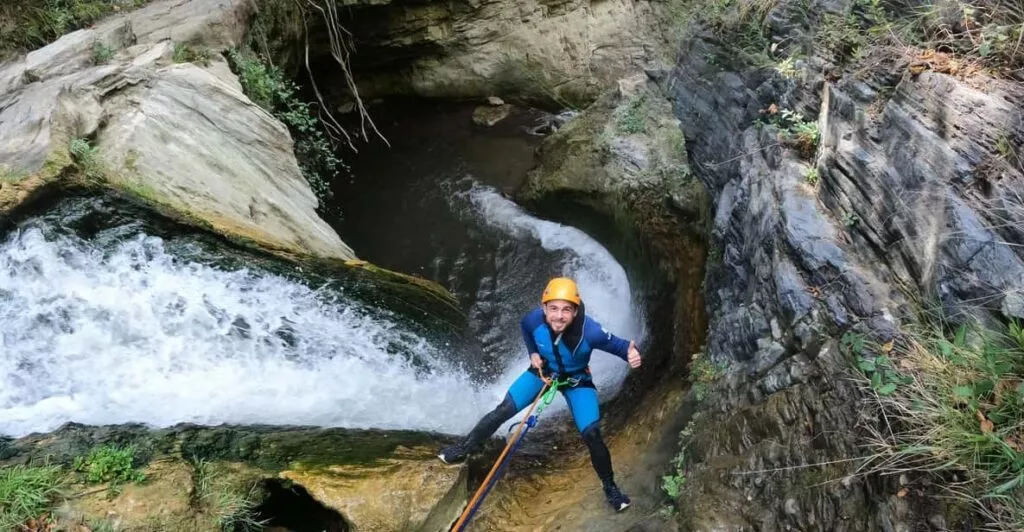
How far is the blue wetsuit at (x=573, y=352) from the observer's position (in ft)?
14.7

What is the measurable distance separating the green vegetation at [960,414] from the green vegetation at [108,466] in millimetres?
4079

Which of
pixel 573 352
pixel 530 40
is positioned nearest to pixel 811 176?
pixel 573 352

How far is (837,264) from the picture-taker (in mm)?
3818

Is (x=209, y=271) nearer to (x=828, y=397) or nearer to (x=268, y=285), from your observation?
(x=268, y=285)

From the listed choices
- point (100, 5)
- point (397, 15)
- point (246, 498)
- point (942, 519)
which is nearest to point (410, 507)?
point (246, 498)

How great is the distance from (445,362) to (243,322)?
1.88 m

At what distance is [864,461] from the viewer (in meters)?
3.02

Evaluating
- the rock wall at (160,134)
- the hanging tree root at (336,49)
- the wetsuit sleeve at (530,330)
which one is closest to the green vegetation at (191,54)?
the rock wall at (160,134)

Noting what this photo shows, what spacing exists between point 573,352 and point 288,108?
22.5 ft

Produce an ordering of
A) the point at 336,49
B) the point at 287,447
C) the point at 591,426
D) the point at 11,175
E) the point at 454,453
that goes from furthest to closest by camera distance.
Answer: the point at 336,49 → the point at 11,175 → the point at 454,453 → the point at 591,426 → the point at 287,447

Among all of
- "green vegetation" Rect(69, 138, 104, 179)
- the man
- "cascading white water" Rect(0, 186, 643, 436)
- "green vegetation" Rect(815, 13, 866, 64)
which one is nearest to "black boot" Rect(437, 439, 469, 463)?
the man

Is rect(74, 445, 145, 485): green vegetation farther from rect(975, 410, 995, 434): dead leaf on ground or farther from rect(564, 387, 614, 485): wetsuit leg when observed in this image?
rect(975, 410, 995, 434): dead leaf on ground

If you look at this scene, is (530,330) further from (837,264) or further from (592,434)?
(837,264)

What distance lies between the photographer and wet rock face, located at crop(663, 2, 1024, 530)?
3.02 m
